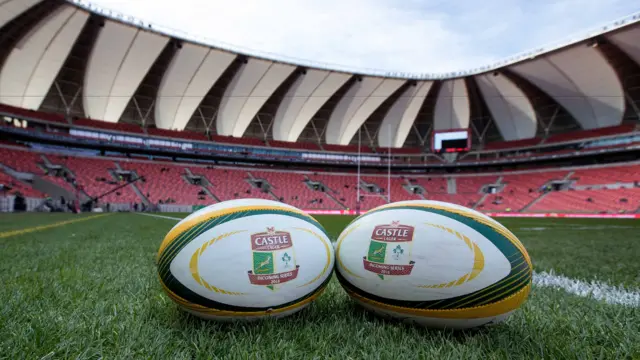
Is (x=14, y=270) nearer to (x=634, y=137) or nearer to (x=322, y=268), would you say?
(x=322, y=268)

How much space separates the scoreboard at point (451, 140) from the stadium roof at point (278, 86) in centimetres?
292

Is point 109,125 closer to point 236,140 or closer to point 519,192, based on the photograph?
point 236,140

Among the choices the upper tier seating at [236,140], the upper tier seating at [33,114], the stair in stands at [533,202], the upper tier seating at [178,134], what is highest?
the upper tier seating at [33,114]

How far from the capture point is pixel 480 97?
130 feet

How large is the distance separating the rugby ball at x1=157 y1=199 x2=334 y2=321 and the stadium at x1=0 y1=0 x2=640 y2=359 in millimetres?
2890

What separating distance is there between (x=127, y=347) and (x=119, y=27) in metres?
31.2

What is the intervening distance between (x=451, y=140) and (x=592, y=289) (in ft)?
128

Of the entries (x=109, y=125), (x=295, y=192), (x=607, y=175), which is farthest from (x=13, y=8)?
(x=607, y=175)

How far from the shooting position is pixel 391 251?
7.20ft

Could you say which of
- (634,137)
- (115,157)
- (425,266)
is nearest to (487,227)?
(425,266)

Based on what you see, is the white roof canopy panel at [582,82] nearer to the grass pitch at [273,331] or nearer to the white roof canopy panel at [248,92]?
the white roof canopy panel at [248,92]

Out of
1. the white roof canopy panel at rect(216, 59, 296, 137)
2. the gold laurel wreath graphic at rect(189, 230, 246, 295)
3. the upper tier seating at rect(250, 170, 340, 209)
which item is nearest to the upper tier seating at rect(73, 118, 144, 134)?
the white roof canopy panel at rect(216, 59, 296, 137)

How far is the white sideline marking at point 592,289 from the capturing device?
306cm

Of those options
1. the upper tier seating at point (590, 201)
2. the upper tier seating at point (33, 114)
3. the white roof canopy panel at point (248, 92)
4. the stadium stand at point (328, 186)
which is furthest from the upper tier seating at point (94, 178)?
the upper tier seating at point (590, 201)
